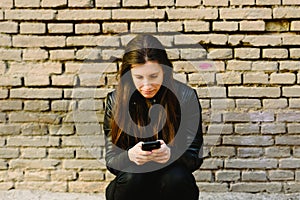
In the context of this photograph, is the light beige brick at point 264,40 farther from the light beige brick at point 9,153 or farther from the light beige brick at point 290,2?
the light beige brick at point 9,153

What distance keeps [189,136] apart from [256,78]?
3.49 ft

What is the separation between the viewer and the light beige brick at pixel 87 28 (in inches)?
134

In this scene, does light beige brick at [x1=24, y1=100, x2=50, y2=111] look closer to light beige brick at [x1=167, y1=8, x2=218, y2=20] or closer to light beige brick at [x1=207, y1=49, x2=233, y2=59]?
light beige brick at [x1=167, y1=8, x2=218, y2=20]

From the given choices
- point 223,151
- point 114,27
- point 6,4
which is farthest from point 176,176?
point 6,4

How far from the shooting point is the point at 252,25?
11.0 feet

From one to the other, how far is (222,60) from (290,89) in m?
0.55

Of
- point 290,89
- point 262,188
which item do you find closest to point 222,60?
Answer: point 290,89

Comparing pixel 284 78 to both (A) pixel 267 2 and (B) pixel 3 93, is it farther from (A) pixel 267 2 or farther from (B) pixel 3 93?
(B) pixel 3 93

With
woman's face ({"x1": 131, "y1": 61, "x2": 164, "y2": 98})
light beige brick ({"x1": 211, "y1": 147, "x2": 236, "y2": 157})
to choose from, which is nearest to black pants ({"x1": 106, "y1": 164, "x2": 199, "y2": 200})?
woman's face ({"x1": 131, "y1": 61, "x2": 164, "y2": 98})

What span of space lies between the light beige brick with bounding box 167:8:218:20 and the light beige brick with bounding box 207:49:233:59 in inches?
9.7

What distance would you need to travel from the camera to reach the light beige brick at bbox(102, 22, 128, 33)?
134 inches

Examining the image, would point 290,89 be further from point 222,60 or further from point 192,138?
point 192,138

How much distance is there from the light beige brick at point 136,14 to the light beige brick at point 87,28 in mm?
147

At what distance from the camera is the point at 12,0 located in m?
3.40
